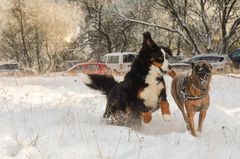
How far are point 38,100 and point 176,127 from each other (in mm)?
4055

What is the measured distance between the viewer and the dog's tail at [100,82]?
29.7 feet

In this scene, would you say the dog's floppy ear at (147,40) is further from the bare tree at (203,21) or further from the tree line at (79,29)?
the tree line at (79,29)

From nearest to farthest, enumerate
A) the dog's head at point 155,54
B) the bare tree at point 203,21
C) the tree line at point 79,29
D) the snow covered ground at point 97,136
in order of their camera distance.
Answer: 1. the snow covered ground at point 97,136
2. the dog's head at point 155,54
3. the bare tree at point 203,21
4. the tree line at point 79,29

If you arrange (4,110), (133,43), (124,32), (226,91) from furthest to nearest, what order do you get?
(133,43), (124,32), (226,91), (4,110)

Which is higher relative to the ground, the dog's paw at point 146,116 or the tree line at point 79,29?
the tree line at point 79,29

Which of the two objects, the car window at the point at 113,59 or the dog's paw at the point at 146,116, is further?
the car window at the point at 113,59

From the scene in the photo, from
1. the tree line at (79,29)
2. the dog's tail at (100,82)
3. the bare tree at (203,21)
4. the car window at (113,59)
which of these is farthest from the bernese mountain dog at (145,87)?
the tree line at (79,29)

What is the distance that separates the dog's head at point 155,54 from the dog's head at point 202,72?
0.50m

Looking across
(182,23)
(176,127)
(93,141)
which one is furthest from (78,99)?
(182,23)

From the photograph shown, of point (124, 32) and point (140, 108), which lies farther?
point (124, 32)

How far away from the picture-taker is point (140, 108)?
25.6 ft

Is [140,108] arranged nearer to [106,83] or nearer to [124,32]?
[106,83]

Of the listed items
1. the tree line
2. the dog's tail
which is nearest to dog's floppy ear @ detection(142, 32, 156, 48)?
the dog's tail

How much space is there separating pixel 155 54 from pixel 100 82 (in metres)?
1.84
